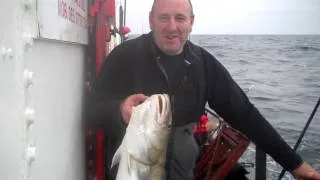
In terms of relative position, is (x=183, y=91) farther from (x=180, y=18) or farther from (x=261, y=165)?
(x=261, y=165)

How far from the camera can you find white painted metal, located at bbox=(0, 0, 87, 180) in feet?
3.77

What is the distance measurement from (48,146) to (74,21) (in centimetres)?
93

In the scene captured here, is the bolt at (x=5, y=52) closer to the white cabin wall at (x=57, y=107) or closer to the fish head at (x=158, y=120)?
the white cabin wall at (x=57, y=107)

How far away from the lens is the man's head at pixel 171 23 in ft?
9.53

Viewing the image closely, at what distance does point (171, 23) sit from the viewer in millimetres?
2889

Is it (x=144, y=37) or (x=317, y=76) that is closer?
(x=144, y=37)

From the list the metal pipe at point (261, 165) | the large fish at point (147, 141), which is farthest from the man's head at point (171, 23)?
the metal pipe at point (261, 165)

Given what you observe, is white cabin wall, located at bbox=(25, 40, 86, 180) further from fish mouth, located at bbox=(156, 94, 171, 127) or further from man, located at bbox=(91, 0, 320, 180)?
fish mouth, located at bbox=(156, 94, 171, 127)

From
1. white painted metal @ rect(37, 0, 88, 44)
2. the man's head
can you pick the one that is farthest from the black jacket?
white painted metal @ rect(37, 0, 88, 44)

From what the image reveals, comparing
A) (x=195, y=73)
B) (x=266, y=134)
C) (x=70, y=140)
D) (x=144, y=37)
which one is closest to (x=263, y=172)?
(x=266, y=134)

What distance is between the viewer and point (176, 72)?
3051 mm

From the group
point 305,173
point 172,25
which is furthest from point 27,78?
point 305,173

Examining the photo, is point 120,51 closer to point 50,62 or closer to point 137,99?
point 137,99

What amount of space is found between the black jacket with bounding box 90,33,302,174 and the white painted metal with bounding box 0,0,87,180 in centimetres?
22
